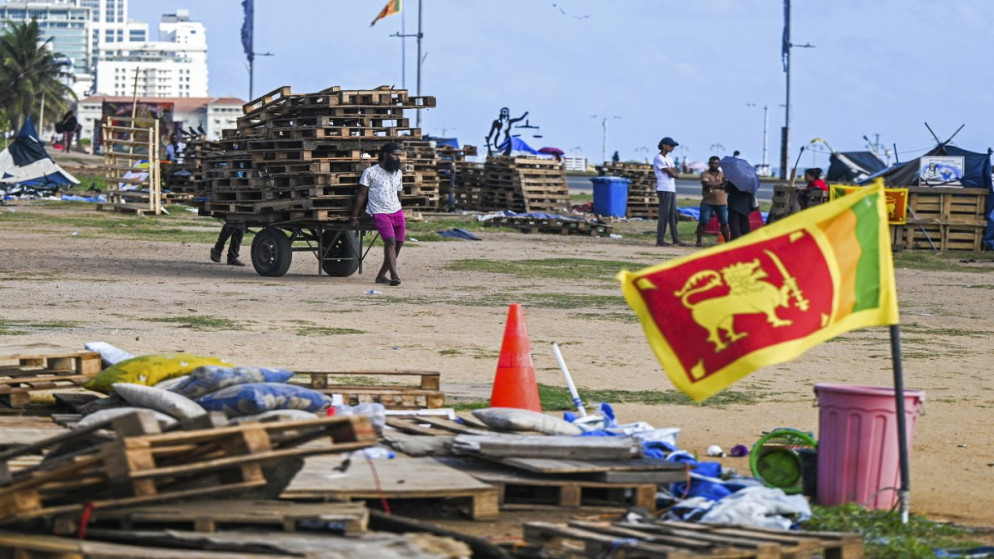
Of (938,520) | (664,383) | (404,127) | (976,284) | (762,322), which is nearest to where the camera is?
(762,322)

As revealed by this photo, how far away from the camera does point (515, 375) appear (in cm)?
927

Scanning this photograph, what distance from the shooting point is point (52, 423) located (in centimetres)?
805

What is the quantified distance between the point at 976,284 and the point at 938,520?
15838mm

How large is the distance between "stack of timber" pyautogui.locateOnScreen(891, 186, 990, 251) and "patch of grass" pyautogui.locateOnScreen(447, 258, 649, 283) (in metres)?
7.30

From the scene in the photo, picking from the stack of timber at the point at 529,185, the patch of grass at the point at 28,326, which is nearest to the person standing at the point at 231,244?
the patch of grass at the point at 28,326

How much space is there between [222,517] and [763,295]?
2.62 m

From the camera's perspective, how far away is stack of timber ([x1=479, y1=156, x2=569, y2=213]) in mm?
37438

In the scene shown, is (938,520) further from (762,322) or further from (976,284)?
(976,284)

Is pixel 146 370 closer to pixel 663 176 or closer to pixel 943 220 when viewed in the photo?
pixel 663 176

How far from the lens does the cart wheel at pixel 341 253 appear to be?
772 inches

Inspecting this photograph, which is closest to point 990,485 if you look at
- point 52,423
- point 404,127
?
point 52,423

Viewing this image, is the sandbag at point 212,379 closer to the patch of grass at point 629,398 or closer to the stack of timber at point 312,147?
the patch of grass at point 629,398

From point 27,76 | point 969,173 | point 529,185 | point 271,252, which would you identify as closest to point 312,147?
point 271,252

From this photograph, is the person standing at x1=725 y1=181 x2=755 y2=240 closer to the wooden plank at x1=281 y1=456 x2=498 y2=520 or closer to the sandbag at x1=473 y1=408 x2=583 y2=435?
the sandbag at x1=473 y1=408 x2=583 y2=435
